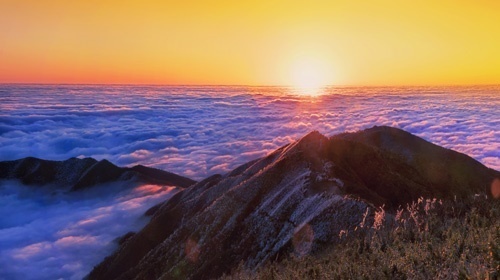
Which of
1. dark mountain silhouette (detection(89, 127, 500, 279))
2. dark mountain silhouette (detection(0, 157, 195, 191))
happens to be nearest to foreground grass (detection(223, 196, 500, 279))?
dark mountain silhouette (detection(89, 127, 500, 279))

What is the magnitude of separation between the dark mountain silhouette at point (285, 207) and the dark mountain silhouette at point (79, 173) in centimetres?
2804

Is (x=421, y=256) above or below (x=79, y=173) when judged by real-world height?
above

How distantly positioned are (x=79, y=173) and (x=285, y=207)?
48747mm

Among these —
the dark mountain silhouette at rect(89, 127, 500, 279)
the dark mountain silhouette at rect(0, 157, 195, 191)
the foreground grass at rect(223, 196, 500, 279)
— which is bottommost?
the dark mountain silhouette at rect(0, 157, 195, 191)

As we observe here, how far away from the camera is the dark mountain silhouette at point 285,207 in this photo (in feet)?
45.6

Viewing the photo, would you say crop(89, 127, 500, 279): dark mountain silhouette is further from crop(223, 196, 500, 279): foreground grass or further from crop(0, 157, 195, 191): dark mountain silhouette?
crop(0, 157, 195, 191): dark mountain silhouette

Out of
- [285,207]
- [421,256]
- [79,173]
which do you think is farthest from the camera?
[79,173]

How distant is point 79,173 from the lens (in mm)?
57062

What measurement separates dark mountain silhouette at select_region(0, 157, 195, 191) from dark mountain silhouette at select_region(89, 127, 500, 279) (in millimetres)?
28037

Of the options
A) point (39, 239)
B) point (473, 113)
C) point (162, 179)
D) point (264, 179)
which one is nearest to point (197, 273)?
point (264, 179)

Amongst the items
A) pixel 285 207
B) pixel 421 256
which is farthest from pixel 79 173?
pixel 421 256

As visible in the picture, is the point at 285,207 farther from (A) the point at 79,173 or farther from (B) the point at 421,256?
(A) the point at 79,173

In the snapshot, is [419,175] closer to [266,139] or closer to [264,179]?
[264,179]

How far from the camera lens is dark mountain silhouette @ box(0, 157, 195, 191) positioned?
2087 inches
